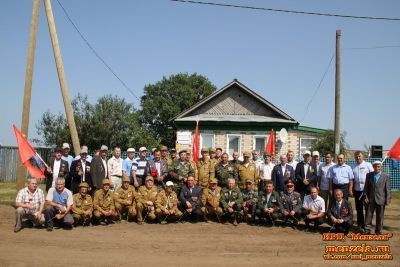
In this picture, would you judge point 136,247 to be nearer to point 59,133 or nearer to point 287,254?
point 287,254

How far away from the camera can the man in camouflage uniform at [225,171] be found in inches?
420

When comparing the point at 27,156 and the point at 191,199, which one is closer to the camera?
the point at 191,199

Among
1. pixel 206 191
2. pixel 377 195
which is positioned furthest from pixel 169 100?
pixel 377 195

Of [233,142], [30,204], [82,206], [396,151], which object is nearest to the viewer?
[30,204]

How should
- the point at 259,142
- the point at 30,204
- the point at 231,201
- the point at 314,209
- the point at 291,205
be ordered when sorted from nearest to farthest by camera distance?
1. the point at 30,204
2. the point at 314,209
3. the point at 291,205
4. the point at 231,201
5. the point at 259,142

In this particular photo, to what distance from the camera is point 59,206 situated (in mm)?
8977

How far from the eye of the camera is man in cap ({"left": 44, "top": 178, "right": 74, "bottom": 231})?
8.95 m

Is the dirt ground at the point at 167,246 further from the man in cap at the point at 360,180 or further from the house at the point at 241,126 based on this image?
the house at the point at 241,126

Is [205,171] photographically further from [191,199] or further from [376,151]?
[376,151]

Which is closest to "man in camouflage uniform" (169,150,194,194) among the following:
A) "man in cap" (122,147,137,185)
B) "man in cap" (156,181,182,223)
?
"man in cap" (156,181,182,223)

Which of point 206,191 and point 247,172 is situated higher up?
point 247,172

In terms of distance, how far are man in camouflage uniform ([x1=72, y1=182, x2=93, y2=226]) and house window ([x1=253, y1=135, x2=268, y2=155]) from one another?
43.2 feet

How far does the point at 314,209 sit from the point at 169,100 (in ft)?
124

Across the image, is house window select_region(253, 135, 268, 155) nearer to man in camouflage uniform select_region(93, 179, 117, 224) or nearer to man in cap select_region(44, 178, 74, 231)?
man in camouflage uniform select_region(93, 179, 117, 224)
